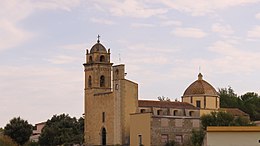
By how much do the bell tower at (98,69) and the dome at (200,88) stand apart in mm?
8597

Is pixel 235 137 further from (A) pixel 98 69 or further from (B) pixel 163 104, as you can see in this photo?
(A) pixel 98 69

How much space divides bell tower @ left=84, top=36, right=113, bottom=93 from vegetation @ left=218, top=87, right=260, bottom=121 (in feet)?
65.7

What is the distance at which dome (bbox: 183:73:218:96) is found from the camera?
77588 millimetres

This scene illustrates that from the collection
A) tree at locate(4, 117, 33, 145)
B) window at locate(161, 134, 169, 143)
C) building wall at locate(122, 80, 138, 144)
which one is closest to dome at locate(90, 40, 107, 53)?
building wall at locate(122, 80, 138, 144)

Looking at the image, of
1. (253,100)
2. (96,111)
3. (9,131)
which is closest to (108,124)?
(96,111)

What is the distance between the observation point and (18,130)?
275 feet

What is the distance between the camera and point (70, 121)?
84438 millimetres

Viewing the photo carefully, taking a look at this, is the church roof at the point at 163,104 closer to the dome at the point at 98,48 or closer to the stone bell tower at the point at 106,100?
the stone bell tower at the point at 106,100

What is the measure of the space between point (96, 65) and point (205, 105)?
40.4ft

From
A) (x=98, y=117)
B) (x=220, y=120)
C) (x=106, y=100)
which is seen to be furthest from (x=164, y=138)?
(x=98, y=117)

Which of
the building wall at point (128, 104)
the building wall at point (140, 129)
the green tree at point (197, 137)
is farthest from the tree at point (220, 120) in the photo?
the building wall at point (128, 104)

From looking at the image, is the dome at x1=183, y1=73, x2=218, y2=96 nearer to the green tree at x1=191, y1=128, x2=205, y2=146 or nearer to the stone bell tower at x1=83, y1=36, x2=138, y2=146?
the stone bell tower at x1=83, y1=36, x2=138, y2=146

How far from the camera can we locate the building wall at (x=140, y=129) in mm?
70625

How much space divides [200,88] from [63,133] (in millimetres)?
16013
